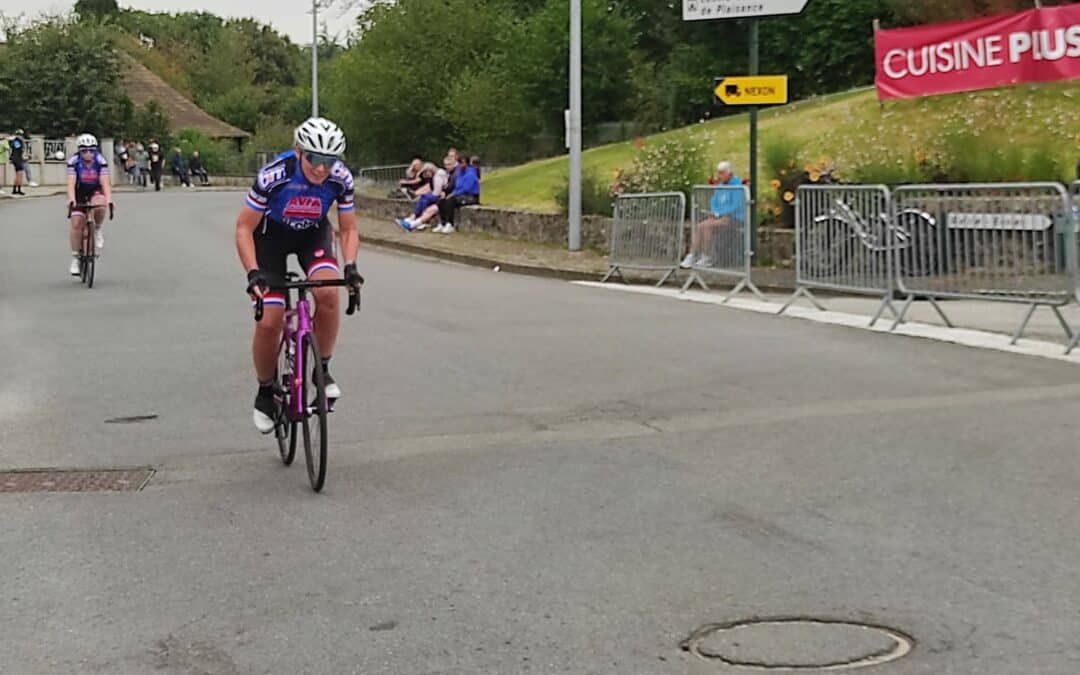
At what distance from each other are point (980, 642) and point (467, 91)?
40.2 metres

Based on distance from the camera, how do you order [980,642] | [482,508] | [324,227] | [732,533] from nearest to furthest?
[980,642] < [732,533] < [482,508] < [324,227]

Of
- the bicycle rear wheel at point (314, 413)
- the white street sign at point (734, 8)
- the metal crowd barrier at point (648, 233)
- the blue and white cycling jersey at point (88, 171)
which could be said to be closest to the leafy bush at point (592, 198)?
the metal crowd barrier at point (648, 233)

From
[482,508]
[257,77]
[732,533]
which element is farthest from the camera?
[257,77]

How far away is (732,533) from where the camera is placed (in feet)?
21.6

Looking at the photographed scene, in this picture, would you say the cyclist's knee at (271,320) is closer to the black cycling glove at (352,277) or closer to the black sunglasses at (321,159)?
the black cycling glove at (352,277)

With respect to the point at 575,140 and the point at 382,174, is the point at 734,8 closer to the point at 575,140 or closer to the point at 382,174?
the point at 575,140

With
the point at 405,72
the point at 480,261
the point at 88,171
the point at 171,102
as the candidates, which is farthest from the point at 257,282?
the point at 171,102

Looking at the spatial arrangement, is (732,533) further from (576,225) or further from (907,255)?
(576,225)

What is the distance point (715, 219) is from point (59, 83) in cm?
5195

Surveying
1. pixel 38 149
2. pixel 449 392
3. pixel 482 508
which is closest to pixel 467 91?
pixel 38 149

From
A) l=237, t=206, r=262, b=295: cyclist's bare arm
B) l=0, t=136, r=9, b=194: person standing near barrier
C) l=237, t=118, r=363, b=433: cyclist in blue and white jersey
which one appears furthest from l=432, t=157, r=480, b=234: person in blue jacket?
l=0, t=136, r=9, b=194: person standing near barrier

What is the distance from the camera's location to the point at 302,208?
786 centimetres

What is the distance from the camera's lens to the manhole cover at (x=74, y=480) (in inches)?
304

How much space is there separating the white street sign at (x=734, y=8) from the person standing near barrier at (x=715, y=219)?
2.78m
